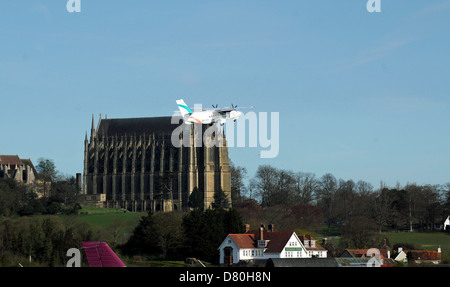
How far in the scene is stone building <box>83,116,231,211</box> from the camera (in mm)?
185125

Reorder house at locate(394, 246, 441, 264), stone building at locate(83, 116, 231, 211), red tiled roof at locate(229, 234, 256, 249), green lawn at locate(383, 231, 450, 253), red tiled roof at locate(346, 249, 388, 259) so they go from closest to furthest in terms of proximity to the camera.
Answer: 1. red tiled roof at locate(346, 249, 388, 259)
2. house at locate(394, 246, 441, 264)
3. red tiled roof at locate(229, 234, 256, 249)
4. green lawn at locate(383, 231, 450, 253)
5. stone building at locate(83, 116, 231, 211)

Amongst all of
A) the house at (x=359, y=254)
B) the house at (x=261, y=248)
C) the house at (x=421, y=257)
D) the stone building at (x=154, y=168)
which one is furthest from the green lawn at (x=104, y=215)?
the house at (x=421, y=257)

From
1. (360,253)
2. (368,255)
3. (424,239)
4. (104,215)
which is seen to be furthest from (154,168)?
(368,255)

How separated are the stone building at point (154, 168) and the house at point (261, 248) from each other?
88.1 meters

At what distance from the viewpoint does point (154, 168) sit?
7574 inches

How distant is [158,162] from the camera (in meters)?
193

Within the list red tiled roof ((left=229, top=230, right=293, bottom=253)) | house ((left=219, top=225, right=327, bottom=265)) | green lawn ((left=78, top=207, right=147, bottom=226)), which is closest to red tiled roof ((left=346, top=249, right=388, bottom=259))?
house ((left=219, top=225, right=327, bottom=265))

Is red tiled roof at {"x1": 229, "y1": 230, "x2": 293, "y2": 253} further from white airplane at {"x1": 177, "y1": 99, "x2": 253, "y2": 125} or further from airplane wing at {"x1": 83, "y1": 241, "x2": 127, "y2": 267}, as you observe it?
airplane wing at {"x1": 83, "y1": 241, "x2": 127, "y2": 267}

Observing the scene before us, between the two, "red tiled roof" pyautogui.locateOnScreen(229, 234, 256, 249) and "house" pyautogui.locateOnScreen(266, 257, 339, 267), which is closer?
"house" pyautogui.locateOnScreen(266, 257, 339, 267)

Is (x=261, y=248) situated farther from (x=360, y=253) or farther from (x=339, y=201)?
(x=339, y=201)

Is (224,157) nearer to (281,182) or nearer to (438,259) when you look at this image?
(281,182)

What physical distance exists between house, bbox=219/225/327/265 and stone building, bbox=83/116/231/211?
88.1 meters
